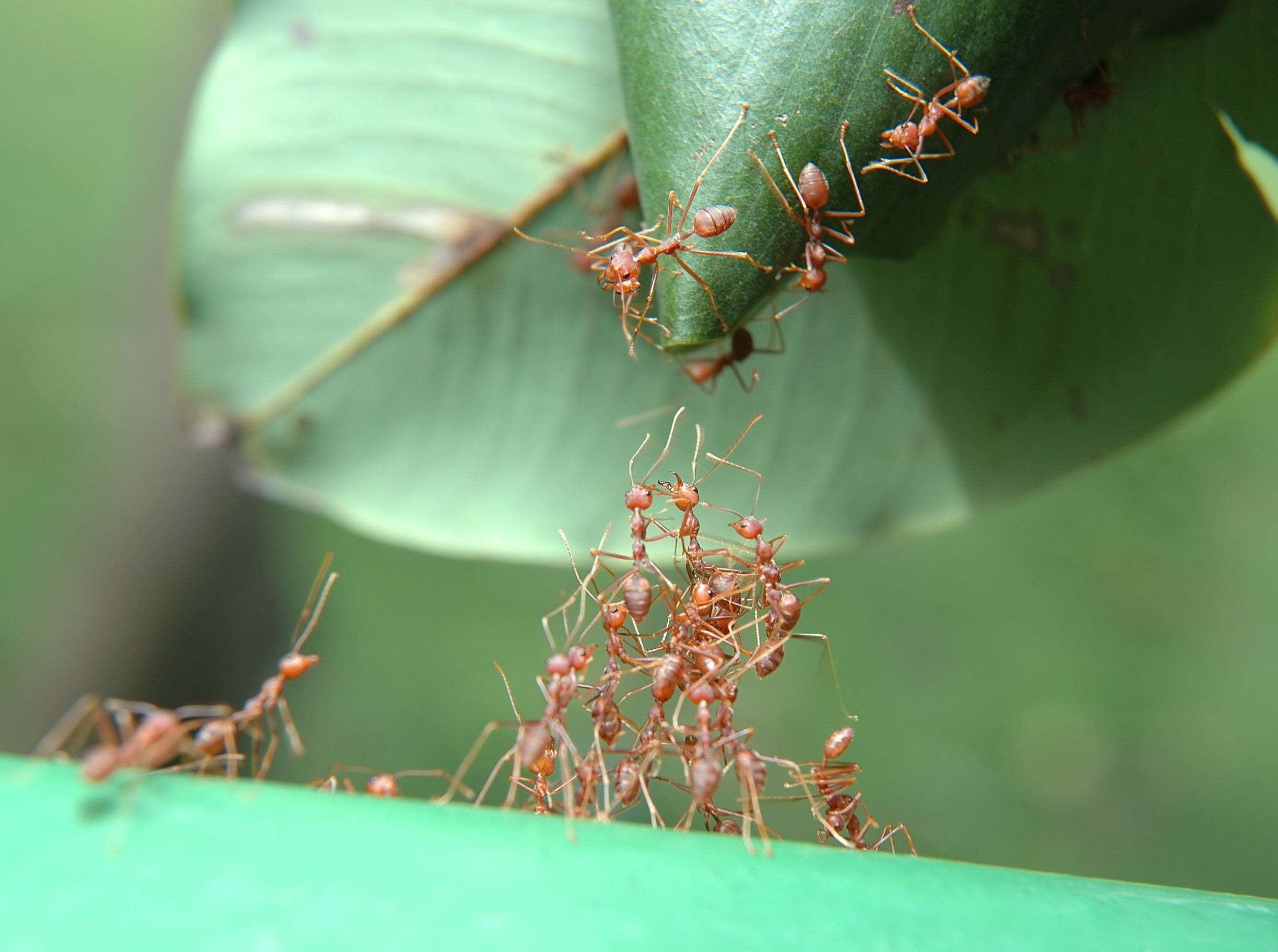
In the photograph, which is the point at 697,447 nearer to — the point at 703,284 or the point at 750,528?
the point at 750,528

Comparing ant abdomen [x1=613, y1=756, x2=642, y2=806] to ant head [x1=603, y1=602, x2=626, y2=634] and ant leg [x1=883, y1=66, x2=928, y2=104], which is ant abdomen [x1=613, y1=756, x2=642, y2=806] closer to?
ant head [x1=603, y1=602, x2=626, y2=634]

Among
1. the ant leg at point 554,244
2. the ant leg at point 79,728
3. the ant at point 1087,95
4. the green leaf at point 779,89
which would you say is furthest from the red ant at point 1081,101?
the ant leg at point 79,728

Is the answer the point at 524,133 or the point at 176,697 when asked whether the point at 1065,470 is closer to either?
the point at 524,133

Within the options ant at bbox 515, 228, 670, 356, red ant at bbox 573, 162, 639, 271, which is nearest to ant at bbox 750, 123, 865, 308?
ant at bbox 515, 228, 670, 356

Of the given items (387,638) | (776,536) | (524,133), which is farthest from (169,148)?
(776,536)

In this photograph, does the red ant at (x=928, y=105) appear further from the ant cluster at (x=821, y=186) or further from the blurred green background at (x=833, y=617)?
the blurred green background at (x=833, y=617)

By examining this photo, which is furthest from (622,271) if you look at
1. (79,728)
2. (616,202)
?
(79,728)
